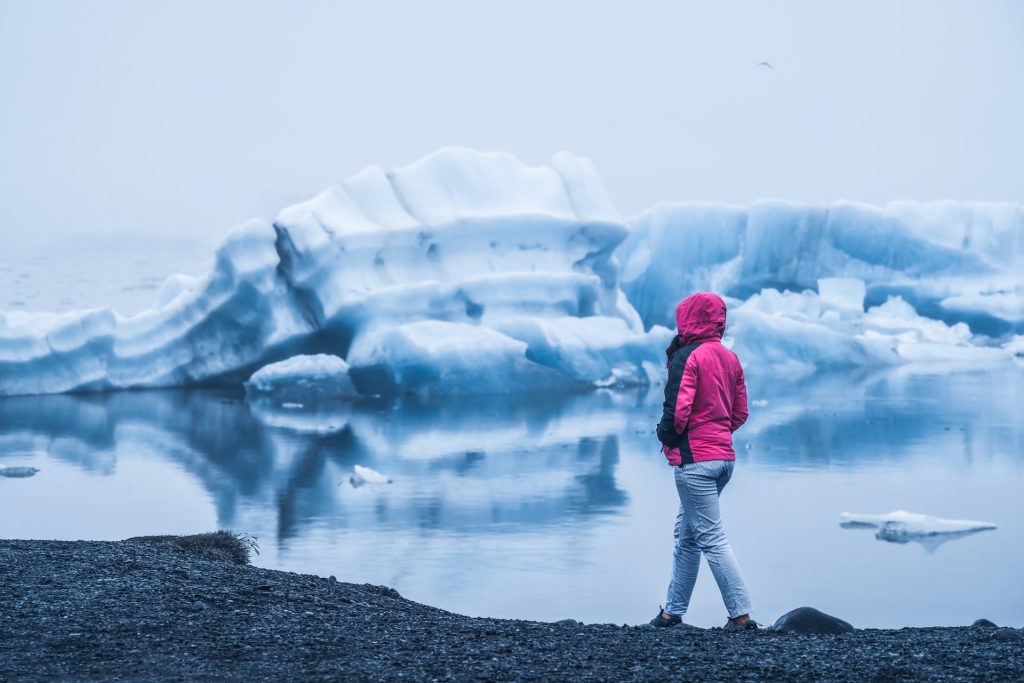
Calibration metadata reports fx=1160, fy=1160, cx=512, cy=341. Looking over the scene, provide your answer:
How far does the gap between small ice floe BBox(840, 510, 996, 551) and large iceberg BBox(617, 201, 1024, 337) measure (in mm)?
15589

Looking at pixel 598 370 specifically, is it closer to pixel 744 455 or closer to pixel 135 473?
pixel 744 455

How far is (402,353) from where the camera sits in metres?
14.1

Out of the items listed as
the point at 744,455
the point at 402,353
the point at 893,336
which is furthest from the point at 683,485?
the point at 893,336

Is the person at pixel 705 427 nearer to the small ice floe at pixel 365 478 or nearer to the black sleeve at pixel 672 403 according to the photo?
the black sleeve at pixel 672 403

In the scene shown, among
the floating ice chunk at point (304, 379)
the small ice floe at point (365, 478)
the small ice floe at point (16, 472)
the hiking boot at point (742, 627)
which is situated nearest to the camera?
the hiking boot at point (742, 627)

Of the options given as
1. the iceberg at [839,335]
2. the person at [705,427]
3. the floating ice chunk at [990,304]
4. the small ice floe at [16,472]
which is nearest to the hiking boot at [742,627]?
the person at [705,427]

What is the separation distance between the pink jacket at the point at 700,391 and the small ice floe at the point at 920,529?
2.79 m

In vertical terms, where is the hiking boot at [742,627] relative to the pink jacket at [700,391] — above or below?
below

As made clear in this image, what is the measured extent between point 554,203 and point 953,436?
7.06m

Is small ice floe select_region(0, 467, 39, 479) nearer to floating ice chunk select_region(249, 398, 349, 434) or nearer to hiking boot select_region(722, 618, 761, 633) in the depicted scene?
floating ice chunk select_region(249, 398, 349, 434)

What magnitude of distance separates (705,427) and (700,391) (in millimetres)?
94

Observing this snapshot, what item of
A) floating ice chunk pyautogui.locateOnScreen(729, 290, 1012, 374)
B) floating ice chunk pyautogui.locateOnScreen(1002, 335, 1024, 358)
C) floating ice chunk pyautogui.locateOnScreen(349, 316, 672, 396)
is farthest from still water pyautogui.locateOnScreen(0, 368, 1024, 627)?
floating ice chunk pyautogui.locateOnScreen(1002, 335, 1024, 358)

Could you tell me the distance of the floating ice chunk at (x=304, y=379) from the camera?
14.6 metres

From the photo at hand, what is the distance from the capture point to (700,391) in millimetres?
2957
